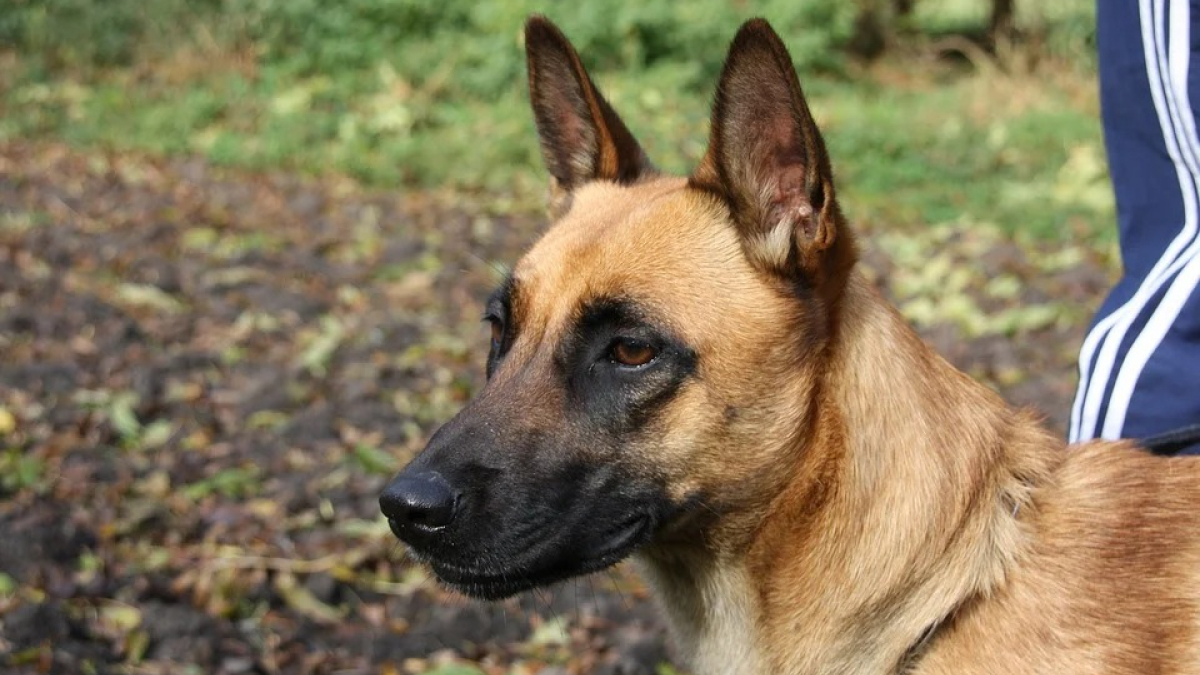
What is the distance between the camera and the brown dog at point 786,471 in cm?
253

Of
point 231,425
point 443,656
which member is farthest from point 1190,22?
point 231,425

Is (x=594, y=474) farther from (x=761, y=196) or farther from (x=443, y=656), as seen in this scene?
(x=443, y=656)

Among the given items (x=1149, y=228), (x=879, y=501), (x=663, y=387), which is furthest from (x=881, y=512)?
(x=1149, y=228)

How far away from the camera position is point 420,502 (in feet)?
8.20

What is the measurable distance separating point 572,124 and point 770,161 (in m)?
0.80

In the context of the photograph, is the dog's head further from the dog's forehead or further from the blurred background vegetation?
the blurred background vegetation

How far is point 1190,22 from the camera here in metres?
2.86

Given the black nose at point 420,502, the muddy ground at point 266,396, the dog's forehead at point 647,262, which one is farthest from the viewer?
the muddy ground at point 266,396

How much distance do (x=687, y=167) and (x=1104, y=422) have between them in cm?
778

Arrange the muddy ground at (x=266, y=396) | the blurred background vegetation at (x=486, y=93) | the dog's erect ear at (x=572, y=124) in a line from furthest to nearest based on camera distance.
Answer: the blurred background vegetation at (x=486, y=93) < the muddy ground at (x=266, y=396) < the dog's erect ear at (x=572, y=124)

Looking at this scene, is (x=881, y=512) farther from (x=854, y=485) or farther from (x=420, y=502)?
(x=420, y=502)

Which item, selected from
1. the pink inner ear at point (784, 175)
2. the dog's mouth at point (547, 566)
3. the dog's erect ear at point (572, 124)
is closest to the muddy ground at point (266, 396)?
the dog's mouth at point (547, 566)

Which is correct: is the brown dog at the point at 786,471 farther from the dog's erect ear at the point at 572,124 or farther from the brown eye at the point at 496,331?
the dog's erect ear at the point at 572,124

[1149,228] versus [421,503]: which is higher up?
[1149,228]
